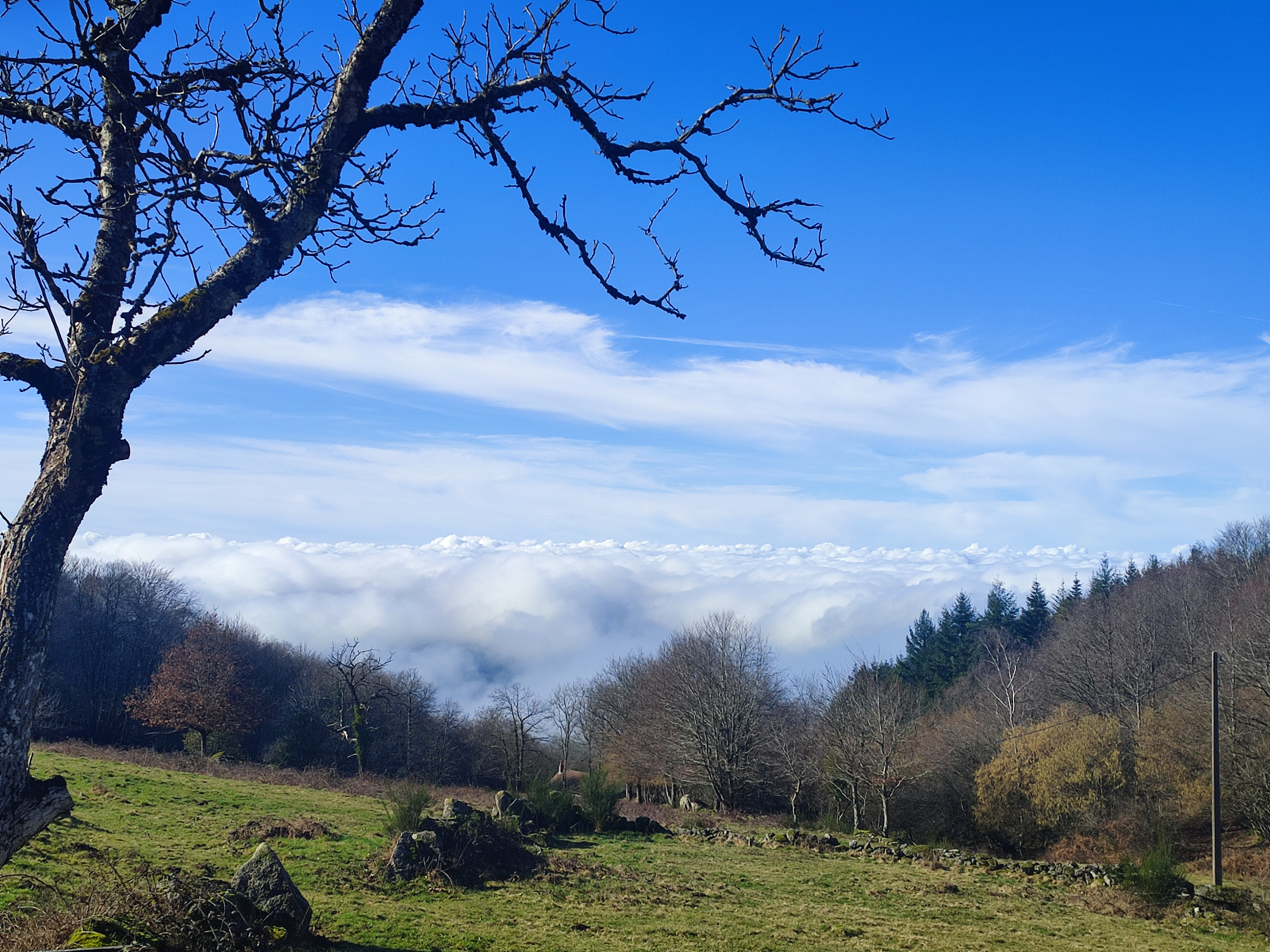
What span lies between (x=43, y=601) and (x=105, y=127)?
2.30m

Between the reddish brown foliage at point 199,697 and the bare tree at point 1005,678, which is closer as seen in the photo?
the bare tree at point 1005,678

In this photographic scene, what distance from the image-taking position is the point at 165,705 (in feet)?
131

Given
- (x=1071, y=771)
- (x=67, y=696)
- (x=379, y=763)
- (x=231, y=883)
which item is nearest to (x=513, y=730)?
(x=379, y=763)

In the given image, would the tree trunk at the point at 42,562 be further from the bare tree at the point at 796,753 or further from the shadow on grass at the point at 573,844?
the bare tree at the point at 796,753

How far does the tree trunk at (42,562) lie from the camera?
3199 millimetres

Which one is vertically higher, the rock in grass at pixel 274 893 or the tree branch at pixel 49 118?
the tree branch at pixel 49 118

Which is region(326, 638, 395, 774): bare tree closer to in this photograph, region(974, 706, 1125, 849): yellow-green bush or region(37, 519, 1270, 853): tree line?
region(37, 519, 1270, 853): tree line

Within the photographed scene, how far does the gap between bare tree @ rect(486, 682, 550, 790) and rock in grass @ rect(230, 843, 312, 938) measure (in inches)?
1438

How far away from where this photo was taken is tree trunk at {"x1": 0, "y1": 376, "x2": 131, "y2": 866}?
3199 millimetres

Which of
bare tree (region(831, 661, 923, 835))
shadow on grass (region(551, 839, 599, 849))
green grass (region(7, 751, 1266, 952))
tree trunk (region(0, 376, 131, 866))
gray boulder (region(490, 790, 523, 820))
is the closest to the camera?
tree trunk (region(0, 376, 131, 866))

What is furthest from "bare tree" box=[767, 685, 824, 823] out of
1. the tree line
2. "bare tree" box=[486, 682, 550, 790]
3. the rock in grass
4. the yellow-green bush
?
the rock in grass

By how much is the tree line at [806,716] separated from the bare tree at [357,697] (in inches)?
11.1

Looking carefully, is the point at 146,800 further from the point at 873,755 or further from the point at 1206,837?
the point at 1206,837

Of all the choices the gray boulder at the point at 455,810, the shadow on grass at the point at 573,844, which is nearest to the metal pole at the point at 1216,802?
the shadow on grass at the point at 573,844
